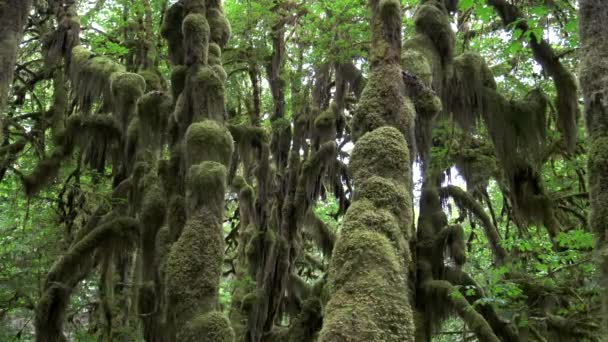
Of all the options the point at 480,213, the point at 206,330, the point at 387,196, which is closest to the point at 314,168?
the point at 480,213

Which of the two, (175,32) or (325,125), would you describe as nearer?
(175,32)

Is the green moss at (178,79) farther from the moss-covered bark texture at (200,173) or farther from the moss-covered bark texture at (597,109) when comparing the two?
the moss-covered bark texture at (597,109)

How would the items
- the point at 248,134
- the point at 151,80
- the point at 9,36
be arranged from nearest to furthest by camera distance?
the point at 9,36 < the point at 248,134 < the point at 151,80

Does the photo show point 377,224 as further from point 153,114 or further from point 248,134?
point 248,134

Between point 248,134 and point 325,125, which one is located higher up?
point 325,125

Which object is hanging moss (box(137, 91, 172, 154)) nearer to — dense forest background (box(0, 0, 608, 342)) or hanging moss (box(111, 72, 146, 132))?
dense forest background (box(0, 0, 608, 342))

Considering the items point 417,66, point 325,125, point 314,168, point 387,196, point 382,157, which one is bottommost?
point 387,196

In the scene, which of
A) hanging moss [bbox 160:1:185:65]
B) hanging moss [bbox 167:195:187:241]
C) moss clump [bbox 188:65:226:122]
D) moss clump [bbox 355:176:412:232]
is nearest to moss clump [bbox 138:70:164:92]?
hanging moss [bbox 160:1:185:65]

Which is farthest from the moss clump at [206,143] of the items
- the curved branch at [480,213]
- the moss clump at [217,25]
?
the curved branch at [480,213]

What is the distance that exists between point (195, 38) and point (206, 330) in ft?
14.1

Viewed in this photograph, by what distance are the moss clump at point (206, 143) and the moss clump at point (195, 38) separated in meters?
1.22

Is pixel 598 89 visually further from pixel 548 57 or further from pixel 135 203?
pixel 135 203

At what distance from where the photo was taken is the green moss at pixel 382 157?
4445mm

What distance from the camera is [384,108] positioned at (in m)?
4.82
